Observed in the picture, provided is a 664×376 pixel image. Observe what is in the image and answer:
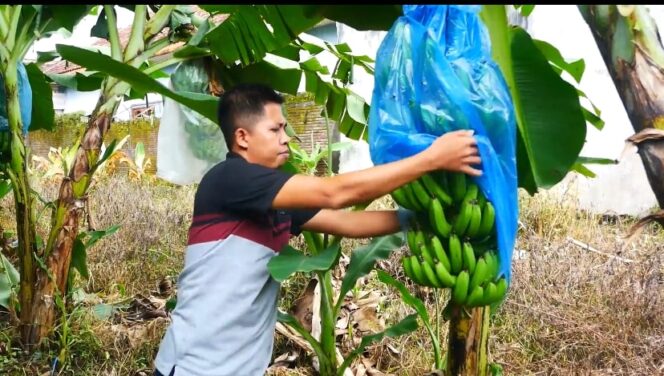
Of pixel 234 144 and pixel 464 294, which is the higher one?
pixel 234 144

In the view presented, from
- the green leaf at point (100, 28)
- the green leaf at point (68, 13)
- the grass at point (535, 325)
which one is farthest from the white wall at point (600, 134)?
the green leaf at point (68, 13)

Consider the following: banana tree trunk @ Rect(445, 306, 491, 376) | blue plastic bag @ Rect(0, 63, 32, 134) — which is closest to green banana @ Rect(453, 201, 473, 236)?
banana tree trunk @ Rect(445, 306, 491, 376)

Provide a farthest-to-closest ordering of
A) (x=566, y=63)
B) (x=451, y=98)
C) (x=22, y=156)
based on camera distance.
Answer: (x=22, y=156) < (x=566, y=63) < (x=451, y=98)

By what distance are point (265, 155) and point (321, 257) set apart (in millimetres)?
315

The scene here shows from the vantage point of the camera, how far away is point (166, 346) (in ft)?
5.38

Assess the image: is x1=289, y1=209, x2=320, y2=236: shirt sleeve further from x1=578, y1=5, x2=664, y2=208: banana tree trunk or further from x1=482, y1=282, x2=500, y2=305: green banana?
x1=578, y1=5, x2=664, y2=208: banana tree trunk

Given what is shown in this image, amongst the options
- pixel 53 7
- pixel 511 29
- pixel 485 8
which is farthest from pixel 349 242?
pixel 485 8

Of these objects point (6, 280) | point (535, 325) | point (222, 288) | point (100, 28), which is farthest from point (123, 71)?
point (535, 325)

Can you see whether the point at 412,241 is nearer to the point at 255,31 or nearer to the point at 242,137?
the point at 242,137

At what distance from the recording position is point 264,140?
1597 millimetres

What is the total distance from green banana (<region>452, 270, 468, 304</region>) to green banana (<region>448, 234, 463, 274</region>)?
1 cm

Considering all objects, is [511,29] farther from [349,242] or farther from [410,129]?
[349,242]

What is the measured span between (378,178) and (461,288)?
254mm

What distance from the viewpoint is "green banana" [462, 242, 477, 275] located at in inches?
45.6
